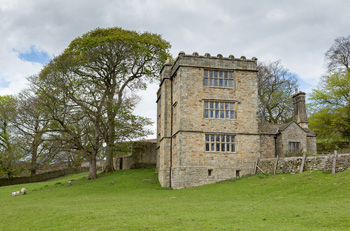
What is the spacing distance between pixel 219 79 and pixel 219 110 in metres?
2.88

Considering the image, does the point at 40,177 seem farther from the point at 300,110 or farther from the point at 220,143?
the point at 300,110

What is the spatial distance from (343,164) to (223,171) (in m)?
10.7

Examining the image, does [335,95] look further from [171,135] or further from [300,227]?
[300,227]

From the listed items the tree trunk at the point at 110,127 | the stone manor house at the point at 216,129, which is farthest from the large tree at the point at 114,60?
the stone manor house at the point at 216,129

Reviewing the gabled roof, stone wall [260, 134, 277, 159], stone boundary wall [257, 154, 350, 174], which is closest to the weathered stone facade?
stone wall [260, 134, 277, 159]

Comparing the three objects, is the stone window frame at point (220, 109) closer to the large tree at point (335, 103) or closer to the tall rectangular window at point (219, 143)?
the tall rectangular window at point (219, 143)

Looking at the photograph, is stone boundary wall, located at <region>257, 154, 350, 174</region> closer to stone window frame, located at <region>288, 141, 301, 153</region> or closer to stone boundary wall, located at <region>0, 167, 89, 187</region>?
stone window frame, located at <region>288, 141, 301, 153</region>

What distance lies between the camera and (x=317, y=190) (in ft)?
57.6

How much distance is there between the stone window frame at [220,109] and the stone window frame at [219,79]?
4.82ft

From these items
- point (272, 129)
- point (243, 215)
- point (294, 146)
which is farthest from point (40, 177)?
point (243, 215)

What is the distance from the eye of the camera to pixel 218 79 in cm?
3038

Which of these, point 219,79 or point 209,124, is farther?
point 219,79

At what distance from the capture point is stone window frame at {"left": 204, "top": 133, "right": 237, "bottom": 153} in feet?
95.4

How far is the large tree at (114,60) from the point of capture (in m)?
38.7
